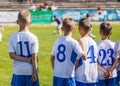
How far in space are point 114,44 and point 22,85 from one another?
217 centimetres

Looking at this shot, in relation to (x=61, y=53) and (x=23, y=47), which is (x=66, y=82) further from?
(x=23, y=47)

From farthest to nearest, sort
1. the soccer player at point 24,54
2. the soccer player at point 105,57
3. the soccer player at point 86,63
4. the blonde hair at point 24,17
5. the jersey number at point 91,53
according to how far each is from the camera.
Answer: the soccer player at point 105,57, the jersey number at point 91,53, the soccer player at point 86,63, the soccer player at point 24,54, the blonde hair at point 24,17

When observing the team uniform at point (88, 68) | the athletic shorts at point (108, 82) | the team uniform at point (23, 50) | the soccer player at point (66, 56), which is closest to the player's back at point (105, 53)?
the athletic shorts at point (108, 82)

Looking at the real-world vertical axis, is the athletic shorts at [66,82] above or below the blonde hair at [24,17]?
below

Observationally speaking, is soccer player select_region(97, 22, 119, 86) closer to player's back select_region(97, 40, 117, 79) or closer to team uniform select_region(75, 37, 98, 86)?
player's back select_region(97, 40, 117, 79)

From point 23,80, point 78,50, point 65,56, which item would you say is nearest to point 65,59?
point 65,56

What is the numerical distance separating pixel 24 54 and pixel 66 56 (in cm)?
83

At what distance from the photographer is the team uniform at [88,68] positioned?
8.06 m

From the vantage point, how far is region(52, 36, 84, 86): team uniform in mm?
7898

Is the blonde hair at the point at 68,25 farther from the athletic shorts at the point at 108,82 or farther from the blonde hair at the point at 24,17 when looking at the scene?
the athletic shorts at the point at 108,82

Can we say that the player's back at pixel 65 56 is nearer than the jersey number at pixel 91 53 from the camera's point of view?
Yes

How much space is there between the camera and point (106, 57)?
8469 millimetres

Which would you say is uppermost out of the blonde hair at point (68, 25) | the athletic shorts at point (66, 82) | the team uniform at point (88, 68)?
the blonde hair at point (68, 25)

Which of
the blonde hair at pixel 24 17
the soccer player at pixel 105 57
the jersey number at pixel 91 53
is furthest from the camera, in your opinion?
the soccer player at pixel 105 57
